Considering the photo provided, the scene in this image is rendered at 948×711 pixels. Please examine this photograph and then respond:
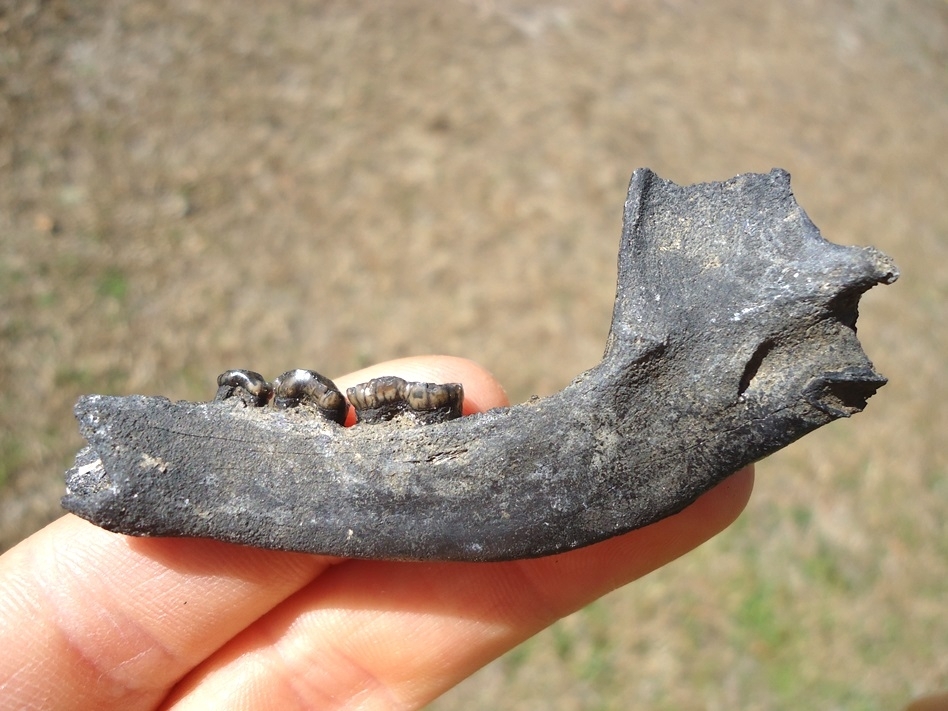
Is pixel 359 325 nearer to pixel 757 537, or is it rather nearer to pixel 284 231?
pixel 284 231

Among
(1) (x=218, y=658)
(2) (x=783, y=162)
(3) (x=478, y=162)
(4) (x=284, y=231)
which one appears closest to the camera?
(1) (x=218, y=658)

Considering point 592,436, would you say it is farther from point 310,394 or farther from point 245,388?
point 245,388

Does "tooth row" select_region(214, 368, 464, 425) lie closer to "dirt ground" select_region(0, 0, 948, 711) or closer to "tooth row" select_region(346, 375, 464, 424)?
"tooth row" select_region(346, 375, 464, 424)

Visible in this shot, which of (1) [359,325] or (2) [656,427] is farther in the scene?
(1) [359,325]

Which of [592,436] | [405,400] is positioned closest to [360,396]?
[405,400]

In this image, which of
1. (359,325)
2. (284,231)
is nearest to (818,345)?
(359,325)

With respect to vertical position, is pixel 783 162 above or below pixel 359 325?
above

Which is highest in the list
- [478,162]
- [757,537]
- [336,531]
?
[478,162]
